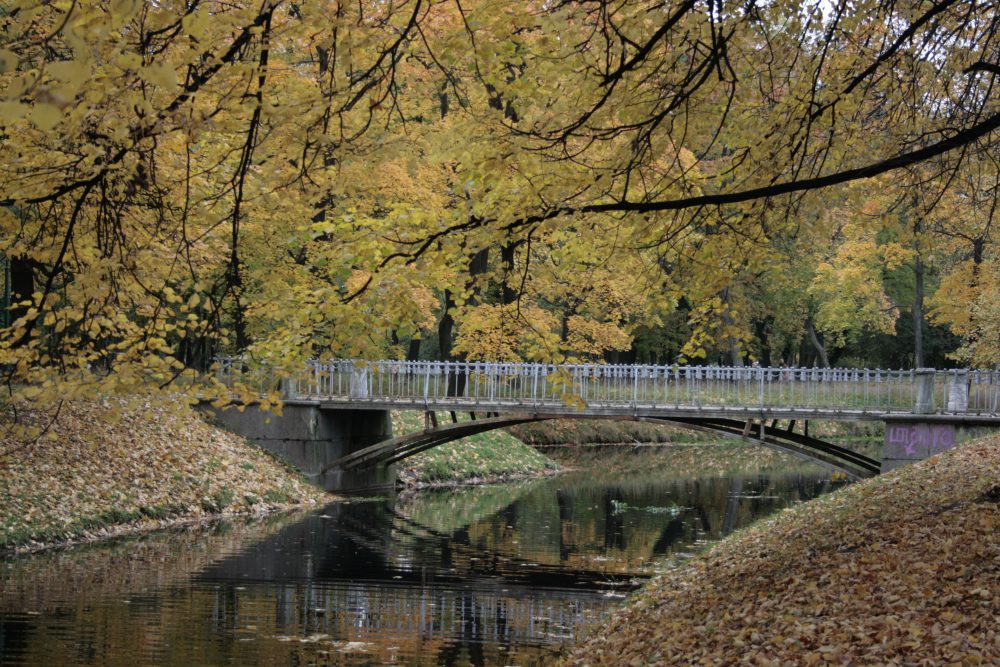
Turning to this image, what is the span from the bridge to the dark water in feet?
6.43

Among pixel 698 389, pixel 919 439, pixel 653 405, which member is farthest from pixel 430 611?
pixel 919 439

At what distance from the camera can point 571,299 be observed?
3117 cm

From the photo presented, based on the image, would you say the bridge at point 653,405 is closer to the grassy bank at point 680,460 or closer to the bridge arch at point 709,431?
the bridge arch at point 709,431

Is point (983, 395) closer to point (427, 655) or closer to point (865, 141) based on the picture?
point (865, 141)

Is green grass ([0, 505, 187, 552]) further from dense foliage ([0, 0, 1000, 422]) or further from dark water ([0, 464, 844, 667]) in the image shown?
dense foliage ([0, 0, 1000, 422])

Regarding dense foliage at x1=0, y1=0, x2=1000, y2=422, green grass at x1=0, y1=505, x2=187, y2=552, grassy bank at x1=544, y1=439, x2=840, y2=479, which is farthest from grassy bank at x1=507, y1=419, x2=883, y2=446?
dense foliage at x1=0, y1=0, x2=1000, y2=422

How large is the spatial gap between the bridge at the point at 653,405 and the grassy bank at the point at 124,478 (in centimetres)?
145

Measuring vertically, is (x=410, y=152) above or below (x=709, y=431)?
above

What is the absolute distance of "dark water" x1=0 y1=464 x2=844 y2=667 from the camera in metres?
9.95

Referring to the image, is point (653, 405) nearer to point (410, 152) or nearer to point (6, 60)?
point (410, 152)

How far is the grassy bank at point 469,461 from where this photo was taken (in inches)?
1137

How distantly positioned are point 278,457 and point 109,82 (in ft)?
61.6

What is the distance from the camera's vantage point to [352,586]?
13.7 m

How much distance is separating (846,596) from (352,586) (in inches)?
300
